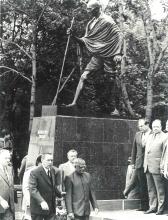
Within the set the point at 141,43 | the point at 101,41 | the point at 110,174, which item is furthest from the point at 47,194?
the point at 141,43

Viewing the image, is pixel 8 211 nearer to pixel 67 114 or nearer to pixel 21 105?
pixel 67 114

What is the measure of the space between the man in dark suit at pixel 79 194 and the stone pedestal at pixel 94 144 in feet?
12.3

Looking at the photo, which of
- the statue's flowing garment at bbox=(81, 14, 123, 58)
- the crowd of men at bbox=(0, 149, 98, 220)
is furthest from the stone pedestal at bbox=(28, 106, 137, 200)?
the crowd of men at bbox=(0, 149, 98, 220)

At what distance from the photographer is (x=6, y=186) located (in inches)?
341

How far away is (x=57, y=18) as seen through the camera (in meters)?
25.1

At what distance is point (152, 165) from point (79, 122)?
7.83 feet

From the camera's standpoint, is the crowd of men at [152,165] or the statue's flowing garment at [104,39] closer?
the crowd of men at [152,165]

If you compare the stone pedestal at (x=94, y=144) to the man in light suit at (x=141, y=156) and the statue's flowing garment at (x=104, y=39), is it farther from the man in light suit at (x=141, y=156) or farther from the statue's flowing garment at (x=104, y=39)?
the statue's flowing garment at (x=104, y=39)

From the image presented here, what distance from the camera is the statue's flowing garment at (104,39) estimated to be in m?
13.1

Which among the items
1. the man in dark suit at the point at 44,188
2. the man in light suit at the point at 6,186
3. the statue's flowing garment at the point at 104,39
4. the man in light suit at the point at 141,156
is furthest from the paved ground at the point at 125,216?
the statue's flowing garment at the point at 104,39

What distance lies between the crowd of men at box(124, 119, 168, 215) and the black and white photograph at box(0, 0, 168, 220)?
0.07 ft

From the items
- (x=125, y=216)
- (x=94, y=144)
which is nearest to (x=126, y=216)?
(x=125, y=216)

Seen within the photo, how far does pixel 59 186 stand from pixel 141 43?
21153 millimetres

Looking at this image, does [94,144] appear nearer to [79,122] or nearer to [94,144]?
[94,144]
